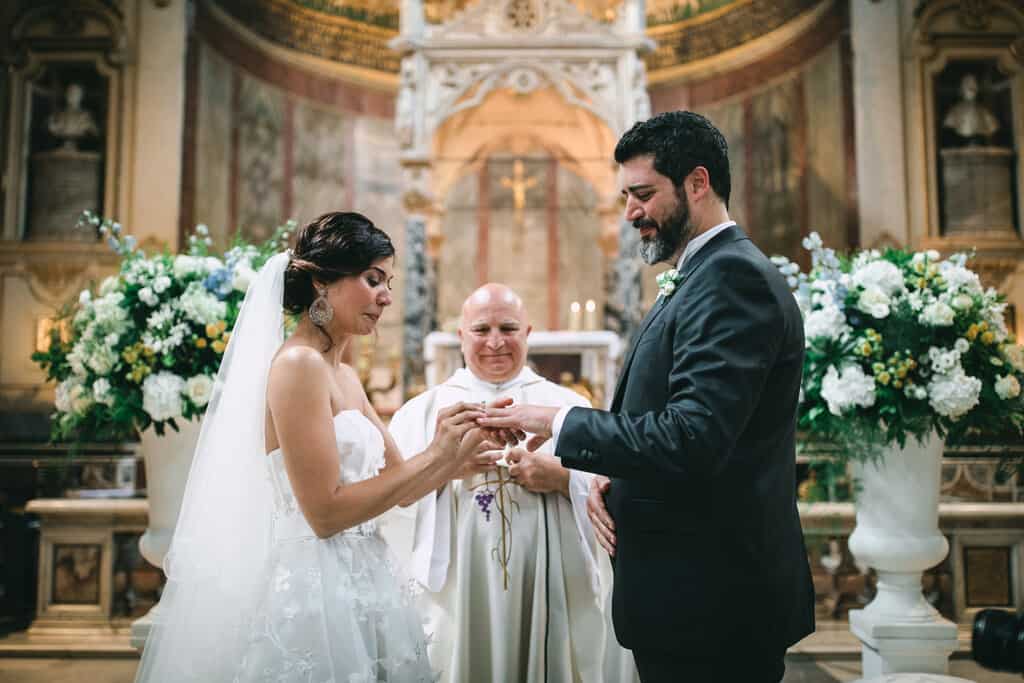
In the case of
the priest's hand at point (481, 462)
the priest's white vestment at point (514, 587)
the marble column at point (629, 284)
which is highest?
the marble column at point (629, 284)

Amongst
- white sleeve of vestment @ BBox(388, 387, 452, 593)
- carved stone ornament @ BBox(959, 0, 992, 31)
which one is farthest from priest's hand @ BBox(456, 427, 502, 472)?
carved stone ornament @ BBox(959, 0, 992, 31)

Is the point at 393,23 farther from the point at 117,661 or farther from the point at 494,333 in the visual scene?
the point at 494,333

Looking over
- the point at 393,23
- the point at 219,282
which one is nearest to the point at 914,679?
the point at 219,282

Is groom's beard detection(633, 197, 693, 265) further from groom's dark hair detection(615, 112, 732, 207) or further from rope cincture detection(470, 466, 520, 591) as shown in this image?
rope cincture detection(470, 466, 520, 591)

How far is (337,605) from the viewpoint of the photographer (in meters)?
2.21

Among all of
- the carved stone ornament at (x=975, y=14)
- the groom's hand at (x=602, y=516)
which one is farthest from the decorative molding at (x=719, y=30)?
the groom's hand at (x=602, y=516)

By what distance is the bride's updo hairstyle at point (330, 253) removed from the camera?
2.39 metres

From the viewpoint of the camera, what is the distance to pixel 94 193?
27.0ft

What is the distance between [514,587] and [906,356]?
1879mm

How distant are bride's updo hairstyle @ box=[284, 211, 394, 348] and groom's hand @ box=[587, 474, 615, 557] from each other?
3.03ft

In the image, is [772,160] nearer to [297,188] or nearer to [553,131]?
[553,131]

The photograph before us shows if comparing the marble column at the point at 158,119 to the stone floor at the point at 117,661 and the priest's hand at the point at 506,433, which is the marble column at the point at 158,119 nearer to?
the stone floor at the point at 117,661

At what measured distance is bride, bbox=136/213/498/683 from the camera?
221 cm

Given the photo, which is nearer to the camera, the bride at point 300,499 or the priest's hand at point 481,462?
the bride at point 300,499
